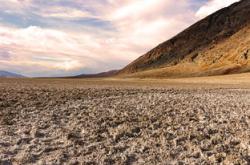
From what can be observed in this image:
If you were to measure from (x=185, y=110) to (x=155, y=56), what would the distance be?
5960 inches

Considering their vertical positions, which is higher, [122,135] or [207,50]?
[207,50]

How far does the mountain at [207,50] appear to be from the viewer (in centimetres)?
12825

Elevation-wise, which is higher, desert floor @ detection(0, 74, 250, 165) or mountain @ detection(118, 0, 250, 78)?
mountain @ detection(118, 0, 250, 78)

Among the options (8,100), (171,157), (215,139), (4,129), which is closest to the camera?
(171,157)

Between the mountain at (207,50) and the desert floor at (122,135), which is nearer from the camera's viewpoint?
the desert floor at (122,135)

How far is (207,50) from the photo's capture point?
149750 millimetres

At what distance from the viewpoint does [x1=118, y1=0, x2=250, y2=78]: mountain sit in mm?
128250

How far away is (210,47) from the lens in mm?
151625

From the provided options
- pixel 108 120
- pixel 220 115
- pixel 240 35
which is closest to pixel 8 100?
pixel 108 120

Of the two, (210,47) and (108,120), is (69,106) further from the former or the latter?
(210,47)

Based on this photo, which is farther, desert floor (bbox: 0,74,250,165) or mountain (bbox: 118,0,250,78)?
mountain (bbox: 118,0,250,78)

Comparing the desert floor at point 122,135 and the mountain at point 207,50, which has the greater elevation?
the mountain at point 207,50

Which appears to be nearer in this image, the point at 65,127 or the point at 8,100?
the point at 65,127

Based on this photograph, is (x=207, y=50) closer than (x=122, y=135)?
No
